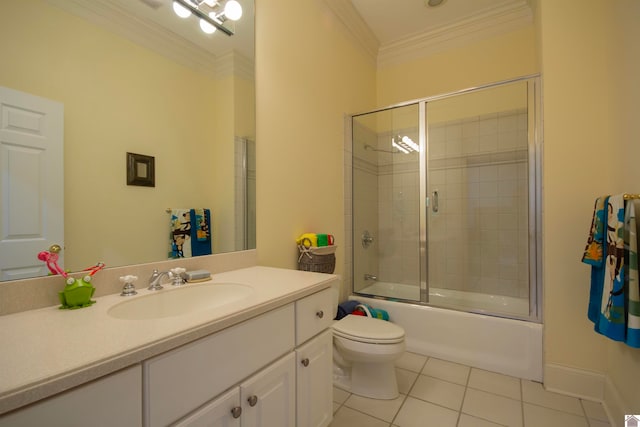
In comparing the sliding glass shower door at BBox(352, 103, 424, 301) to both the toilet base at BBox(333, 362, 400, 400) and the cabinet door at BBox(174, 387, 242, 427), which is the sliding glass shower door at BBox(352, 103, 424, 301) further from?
the cabinet door at BBox(174, 387, 242, 427)

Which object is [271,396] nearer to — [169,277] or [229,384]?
[229,384]

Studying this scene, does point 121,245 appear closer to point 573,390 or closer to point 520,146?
point 573,390

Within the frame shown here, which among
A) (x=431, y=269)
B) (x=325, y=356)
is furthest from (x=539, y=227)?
(x=325, y=356)

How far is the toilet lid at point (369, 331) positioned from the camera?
5.02 feet

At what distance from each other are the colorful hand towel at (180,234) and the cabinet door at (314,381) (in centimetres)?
66

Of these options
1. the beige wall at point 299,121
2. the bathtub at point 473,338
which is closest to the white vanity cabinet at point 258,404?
the beige wall at point 299,121

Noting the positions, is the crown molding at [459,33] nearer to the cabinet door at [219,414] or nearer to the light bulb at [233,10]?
the light bulb at [233,10]

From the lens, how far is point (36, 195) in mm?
840

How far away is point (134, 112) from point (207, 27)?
61 centimetres

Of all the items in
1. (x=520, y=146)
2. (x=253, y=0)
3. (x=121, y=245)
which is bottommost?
(x=121, y=245)

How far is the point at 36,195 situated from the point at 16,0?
57 centimetres

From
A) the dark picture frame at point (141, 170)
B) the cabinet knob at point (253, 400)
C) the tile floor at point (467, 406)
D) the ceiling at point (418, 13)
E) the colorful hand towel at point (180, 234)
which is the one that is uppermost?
the ceiling at point (418, 13)

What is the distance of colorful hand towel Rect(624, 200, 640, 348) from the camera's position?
3.54 feet

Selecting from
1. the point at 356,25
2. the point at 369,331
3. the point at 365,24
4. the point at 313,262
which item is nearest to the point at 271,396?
the point at 369,331
